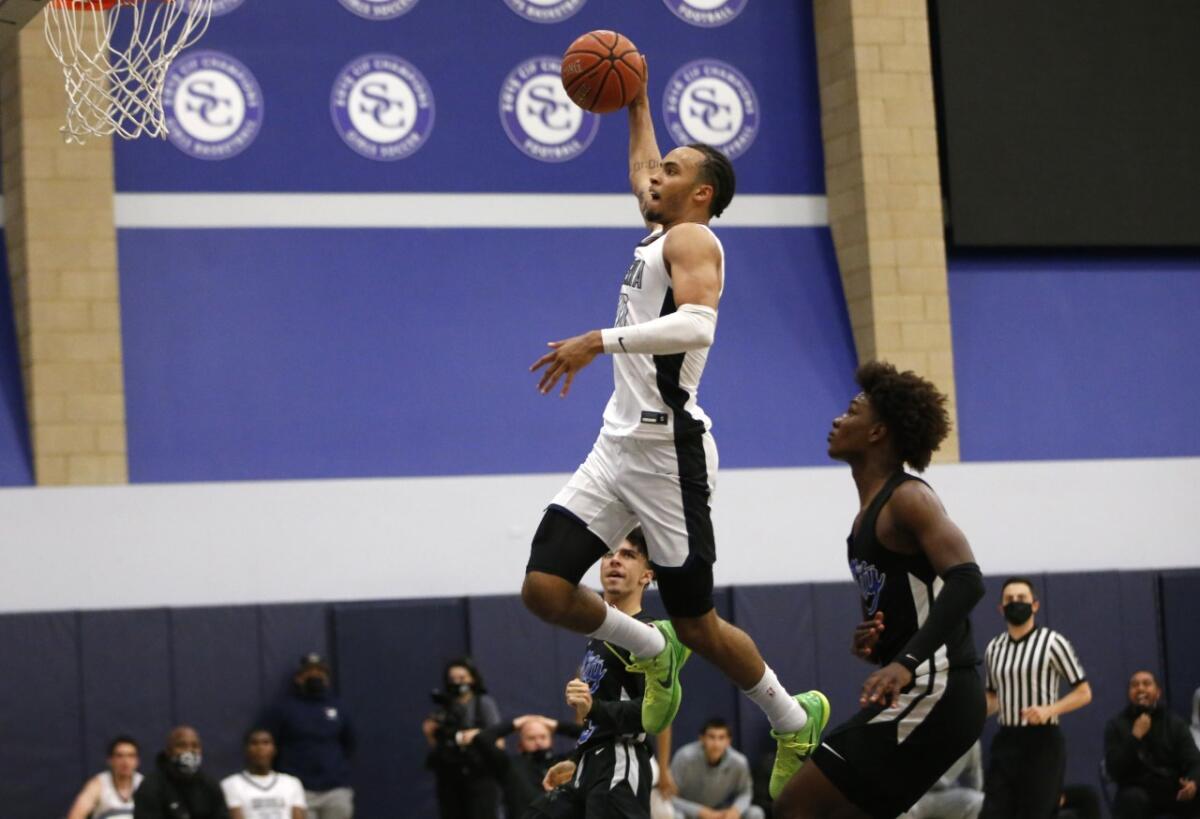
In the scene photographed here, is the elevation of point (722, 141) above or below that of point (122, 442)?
above

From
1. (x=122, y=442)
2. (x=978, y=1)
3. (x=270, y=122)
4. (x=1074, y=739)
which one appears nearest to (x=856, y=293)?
(x=978, y=1)

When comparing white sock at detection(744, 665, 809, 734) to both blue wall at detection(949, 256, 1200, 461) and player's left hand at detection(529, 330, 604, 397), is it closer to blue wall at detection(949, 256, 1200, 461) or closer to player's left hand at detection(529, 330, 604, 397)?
player's left hand at detection(529, 330, 604, 397)

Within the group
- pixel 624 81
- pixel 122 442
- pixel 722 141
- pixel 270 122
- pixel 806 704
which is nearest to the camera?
pixel 806 704

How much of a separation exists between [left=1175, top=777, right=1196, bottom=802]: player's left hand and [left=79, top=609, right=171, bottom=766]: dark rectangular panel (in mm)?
7109

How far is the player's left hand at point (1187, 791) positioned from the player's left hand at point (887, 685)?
7.91 m

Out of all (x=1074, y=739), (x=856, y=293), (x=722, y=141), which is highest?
(x=722, y=141)

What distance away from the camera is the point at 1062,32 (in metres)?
16.4

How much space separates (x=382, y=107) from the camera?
49.3ft

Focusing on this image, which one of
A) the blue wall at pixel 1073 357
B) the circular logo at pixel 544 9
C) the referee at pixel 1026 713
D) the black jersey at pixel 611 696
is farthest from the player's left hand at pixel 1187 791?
the circular logo at pixel 544 9

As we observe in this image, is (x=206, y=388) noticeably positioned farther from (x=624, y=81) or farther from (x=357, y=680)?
(x=624, y=81)

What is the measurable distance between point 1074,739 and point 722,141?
5812 millimetres

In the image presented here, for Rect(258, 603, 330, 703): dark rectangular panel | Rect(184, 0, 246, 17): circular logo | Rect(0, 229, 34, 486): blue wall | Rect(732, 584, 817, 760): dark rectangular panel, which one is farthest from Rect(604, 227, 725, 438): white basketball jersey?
Rect(184, 0, 246, 17): circular logo

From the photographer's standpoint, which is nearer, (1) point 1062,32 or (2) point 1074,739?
(2) point 1074,739

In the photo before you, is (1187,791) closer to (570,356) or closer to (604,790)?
(604,790)
